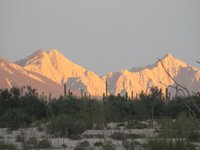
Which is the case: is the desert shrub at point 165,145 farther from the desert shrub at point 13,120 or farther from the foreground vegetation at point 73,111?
the desert shrub at point 13,120

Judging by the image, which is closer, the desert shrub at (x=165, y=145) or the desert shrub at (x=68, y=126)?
the desert shrub at (x=165, y=145)

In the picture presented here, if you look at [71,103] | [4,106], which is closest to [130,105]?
[71,103]

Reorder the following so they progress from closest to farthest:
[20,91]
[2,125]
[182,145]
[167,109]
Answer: [182,145]
[2,125]
[167,109]
[20,91]

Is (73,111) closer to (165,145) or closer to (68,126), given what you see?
(68,126)

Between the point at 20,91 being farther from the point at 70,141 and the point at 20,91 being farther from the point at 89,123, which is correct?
the point at 70,141

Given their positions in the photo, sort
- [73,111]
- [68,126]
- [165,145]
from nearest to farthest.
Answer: [165,145], [68,126], [73,111]

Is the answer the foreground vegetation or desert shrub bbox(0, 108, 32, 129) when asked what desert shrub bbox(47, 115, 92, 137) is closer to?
the foreground vegetation

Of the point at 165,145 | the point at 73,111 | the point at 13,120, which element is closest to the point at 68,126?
the point at 13,120

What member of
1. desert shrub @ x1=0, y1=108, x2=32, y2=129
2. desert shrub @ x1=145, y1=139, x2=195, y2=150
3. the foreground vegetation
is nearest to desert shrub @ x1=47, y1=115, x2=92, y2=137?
the foreground vegetation

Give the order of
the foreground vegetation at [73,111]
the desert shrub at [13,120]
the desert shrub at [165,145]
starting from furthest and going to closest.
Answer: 1. the desert shrub at [13,120]
2. the foreground vegetation at [73,111]
3. the desert shrub at [165,145]

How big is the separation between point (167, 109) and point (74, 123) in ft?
47.7

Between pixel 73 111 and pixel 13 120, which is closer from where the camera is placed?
pixel 13 120

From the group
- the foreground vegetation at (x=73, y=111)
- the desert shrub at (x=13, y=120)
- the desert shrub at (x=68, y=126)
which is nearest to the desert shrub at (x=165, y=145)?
the foreground vegetation at (x=73, y=111)

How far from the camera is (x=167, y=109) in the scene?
113 feet
